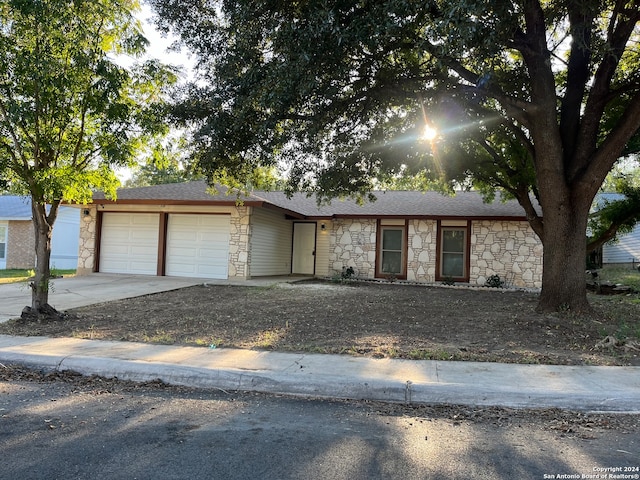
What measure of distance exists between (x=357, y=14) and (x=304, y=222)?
14.0m

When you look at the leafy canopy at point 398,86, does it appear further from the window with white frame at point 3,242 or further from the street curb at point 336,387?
the window with white frame at point 3,242

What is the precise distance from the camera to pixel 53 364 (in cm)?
582

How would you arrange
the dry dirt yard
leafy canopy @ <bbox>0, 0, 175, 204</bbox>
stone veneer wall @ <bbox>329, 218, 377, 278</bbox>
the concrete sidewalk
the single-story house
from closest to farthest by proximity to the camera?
the concrete sidewalk < the dry dirt yard < leafy canopy @ <bbox>0, 0, 175, 204</bbox> < the single-story house < stone veneer wall @ <bbox>329, 218, 377, 278</bbox>

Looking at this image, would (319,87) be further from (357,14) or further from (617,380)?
(617,380)

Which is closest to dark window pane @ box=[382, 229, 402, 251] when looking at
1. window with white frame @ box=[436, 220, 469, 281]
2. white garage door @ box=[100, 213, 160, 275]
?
window with white frame @ box=[436, 220, 469, 281]

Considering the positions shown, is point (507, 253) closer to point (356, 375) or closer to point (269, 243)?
point (269, 243)

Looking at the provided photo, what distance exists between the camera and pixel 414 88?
9.43 meters

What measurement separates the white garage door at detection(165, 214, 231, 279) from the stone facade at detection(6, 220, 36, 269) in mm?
11855

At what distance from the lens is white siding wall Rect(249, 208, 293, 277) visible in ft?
55.3

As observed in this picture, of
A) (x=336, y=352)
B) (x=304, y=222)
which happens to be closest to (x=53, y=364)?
(x=336, y=352)

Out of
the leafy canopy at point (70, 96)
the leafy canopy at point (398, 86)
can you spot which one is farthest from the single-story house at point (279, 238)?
the leafy canopy at point (70, 96)

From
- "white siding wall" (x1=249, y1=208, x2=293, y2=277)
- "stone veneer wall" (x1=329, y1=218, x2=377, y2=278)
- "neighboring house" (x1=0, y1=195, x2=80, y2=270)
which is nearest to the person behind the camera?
"white siding wall" (x1=249, y1=208, x2=293, y2=277)

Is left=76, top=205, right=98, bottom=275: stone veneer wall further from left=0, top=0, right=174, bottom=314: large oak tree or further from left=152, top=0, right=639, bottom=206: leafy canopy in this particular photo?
left=0, top=0, right=174, bottom=314: large oak tree

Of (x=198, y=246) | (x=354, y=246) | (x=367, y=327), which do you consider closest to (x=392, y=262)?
(x=354, y=246)
